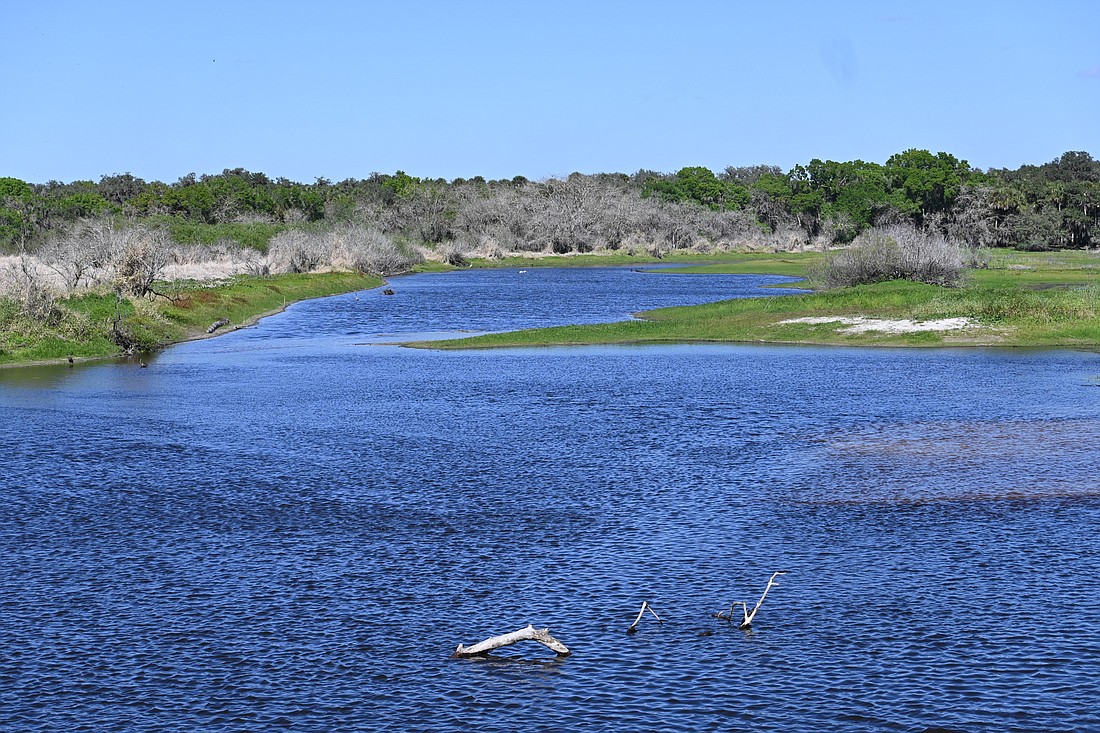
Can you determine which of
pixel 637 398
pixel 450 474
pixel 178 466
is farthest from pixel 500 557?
pixel 637 398

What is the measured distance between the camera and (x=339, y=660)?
17.9 m

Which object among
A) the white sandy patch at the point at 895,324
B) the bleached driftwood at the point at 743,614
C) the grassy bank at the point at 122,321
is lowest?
the bleached driftwood at the point at 743,614

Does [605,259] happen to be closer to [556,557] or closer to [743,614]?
[556,557]

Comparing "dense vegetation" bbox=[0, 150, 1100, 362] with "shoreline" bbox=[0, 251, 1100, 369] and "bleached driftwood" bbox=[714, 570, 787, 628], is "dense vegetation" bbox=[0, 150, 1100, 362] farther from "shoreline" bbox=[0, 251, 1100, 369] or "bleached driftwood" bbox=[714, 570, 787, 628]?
"bleached driftwood" bbox=[714, 570, 787, 628]

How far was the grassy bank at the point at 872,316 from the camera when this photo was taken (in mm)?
60594

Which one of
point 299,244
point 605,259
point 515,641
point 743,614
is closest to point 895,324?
point 743,614

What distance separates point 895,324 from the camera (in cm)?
6384

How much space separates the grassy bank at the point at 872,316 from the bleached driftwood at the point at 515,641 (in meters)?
45.9

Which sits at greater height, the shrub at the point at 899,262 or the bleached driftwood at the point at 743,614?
the shrub at the point at 899,262

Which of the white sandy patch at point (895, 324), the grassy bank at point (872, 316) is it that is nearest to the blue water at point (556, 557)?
the grassy bank at point (872, 316)

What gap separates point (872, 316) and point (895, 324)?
3.16 m

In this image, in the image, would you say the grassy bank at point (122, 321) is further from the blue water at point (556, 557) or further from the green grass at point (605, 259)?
the green grass at point (605, 259)

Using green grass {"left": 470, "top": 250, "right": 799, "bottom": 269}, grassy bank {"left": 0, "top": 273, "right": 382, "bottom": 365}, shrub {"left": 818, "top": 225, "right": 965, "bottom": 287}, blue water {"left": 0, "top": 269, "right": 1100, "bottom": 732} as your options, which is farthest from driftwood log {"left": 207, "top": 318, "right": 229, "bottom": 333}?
green grass {"left": 470, "top": 250, "right": 799, "bottom": 269}

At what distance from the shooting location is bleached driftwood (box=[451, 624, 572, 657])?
17.2 m
